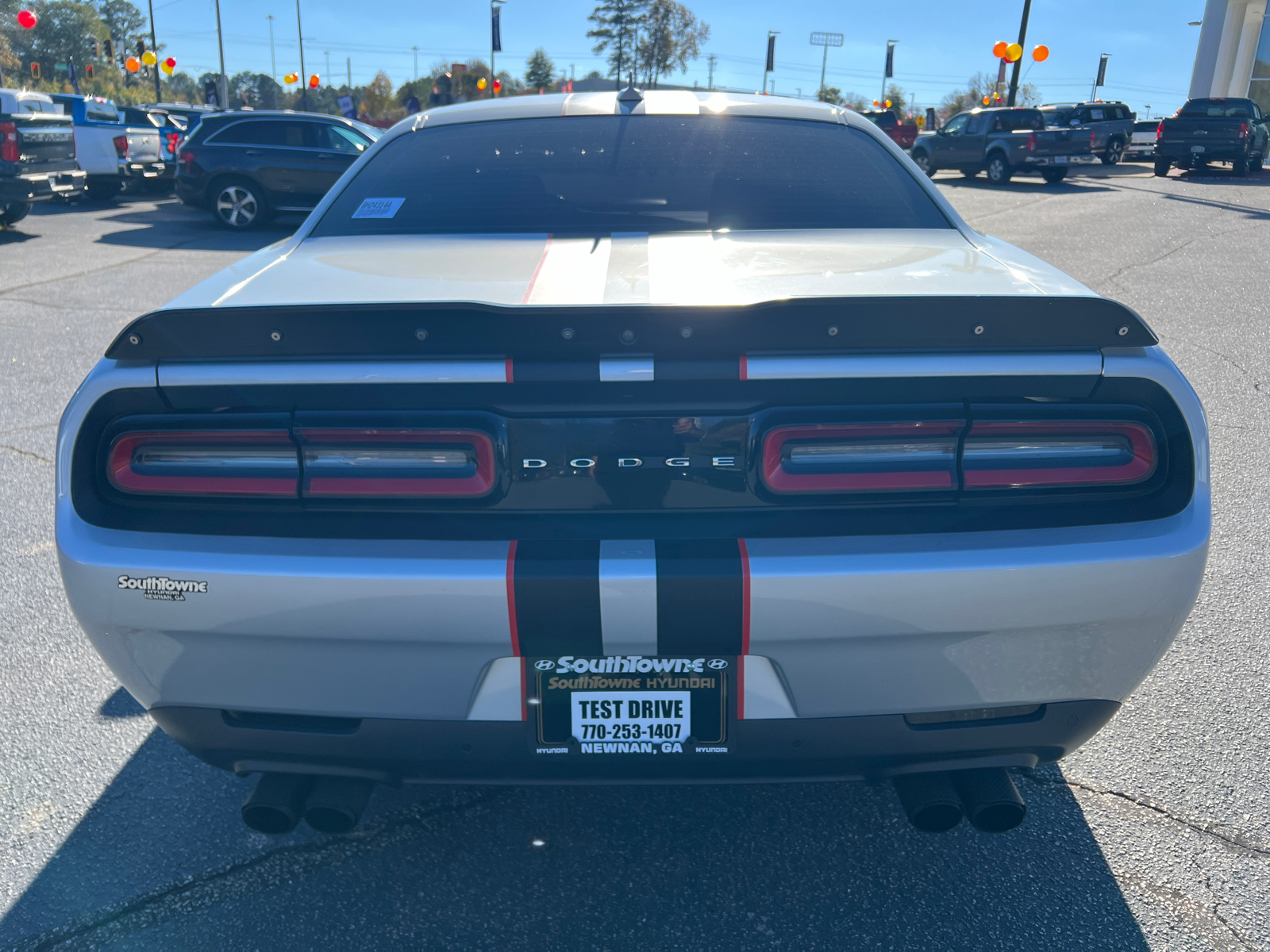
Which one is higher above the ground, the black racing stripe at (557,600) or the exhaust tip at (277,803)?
the black racing stripe at (557,600)

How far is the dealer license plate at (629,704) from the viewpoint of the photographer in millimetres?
1759

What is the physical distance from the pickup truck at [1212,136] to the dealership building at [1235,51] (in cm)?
965

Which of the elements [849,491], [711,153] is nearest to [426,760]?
[849,491]

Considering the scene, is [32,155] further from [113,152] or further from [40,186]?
[113,152]

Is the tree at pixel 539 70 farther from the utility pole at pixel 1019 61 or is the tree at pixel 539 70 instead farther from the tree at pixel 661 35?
the utility pole at pixel 1019 61

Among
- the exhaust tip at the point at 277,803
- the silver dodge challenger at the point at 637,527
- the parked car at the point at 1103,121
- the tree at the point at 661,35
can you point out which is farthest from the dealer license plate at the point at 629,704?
the tree at the point at 661,35

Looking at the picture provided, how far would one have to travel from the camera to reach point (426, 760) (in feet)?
6.06

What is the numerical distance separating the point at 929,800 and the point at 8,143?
554 inches

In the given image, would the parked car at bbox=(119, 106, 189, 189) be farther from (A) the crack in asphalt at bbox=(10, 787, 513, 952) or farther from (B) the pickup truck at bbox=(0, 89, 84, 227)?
(A) the crack in asphalt at bbox=(10, 787, 513, 952)

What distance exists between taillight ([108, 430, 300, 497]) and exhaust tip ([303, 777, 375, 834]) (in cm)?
61

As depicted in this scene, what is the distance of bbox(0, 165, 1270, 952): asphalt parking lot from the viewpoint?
2.02 m

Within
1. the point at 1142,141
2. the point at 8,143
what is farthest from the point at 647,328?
the point at 1142,141

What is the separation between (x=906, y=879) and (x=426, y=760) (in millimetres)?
1100

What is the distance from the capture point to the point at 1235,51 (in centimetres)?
3030
